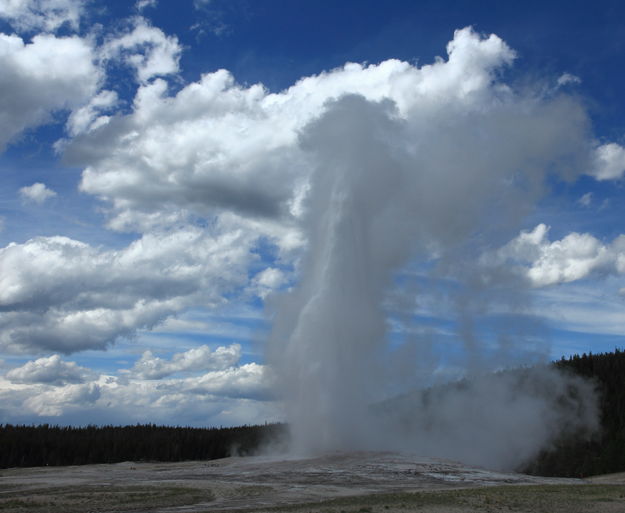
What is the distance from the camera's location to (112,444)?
83250mm

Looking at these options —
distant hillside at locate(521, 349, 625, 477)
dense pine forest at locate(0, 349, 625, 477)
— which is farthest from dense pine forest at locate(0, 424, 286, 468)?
distant hillside at locate(521, 349, 625, 477)

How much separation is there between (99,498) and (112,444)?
60.9 m

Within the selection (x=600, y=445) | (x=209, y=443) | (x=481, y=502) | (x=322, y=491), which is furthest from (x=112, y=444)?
(x=481, y=502)

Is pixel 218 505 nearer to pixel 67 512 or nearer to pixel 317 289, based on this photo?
pixel 67 512

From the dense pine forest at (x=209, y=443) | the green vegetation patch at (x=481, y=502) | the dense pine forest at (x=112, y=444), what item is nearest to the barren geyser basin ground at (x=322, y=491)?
the green vegetation patch at (x=481, y=502)

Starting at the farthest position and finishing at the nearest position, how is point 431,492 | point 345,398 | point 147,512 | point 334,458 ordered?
1. point 345,398
2. point 334,458
3. point 431,492
4. point 147,512

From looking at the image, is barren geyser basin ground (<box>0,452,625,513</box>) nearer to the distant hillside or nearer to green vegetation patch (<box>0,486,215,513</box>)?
green vegetation patch (<box>0,486,215,513</box>)

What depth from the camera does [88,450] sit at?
8075 cm

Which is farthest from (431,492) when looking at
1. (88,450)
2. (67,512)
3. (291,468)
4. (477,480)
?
(88,450)

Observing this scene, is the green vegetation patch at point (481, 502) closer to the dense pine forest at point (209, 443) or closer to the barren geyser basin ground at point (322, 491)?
the barren geyser basin ground at point (322, 491)

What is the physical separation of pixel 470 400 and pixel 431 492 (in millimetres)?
38287

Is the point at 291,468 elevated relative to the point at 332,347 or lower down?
lower down

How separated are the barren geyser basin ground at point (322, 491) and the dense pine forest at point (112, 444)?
35842 millimetres

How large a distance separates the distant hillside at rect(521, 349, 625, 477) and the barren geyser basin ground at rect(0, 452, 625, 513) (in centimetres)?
2646
